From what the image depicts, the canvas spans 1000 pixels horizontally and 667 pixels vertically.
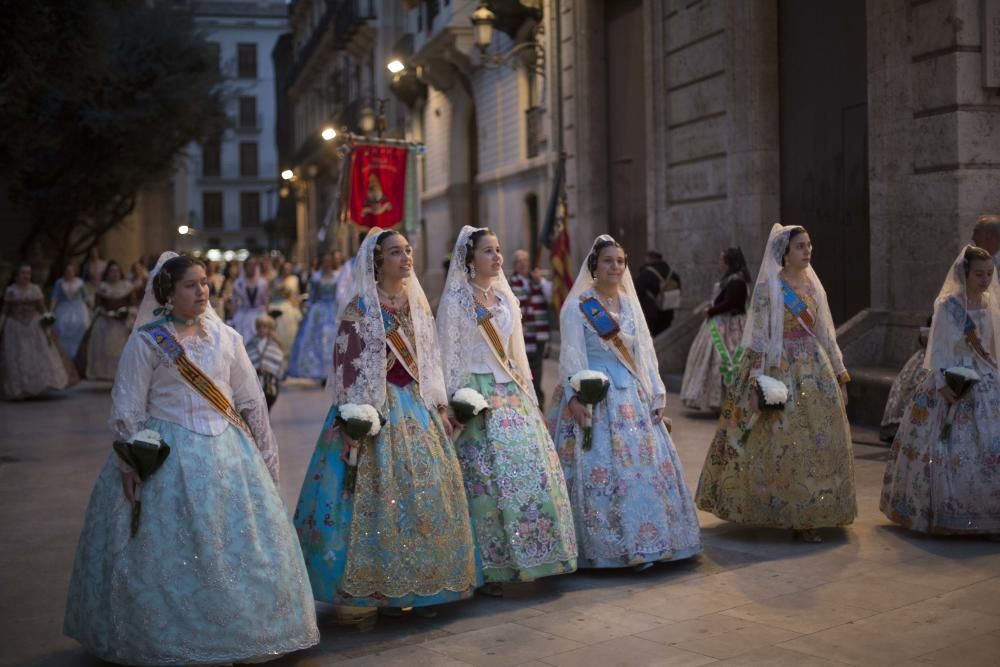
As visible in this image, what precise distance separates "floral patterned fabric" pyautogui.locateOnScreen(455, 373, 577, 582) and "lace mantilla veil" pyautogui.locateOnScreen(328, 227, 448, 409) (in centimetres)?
37

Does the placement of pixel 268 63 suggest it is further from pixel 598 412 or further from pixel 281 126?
pixel 598 412

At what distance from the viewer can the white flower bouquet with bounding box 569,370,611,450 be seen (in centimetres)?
704

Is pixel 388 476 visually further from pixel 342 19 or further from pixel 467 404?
pixel 342 19

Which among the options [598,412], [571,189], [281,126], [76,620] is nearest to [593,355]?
[598,412]

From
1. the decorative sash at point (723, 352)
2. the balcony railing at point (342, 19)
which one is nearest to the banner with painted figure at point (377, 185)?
the decorative sash at point (723, 352)

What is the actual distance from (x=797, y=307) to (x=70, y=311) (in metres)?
14.8

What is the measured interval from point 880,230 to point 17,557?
8388 millimetres

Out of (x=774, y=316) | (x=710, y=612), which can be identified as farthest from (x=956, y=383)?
(x=710, y=612)

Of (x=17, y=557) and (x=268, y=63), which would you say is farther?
(x=268, y=63)

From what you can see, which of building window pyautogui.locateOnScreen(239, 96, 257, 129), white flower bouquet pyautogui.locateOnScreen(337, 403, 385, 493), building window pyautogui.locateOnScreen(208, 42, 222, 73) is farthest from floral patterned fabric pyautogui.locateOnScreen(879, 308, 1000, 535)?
building window pyautogui.locateOnScreen(239, 96, 257, 129)

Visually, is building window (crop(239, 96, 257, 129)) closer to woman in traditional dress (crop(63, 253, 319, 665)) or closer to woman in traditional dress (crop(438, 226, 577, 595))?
woman in traditional dress (crop(438, 226, 577, 595))

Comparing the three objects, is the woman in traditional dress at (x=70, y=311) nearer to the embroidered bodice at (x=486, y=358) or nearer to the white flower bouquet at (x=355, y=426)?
the embroidered bodice at (x=486, y=358)

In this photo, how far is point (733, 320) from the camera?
41.9 feet

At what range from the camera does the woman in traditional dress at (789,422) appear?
25.2 feet
